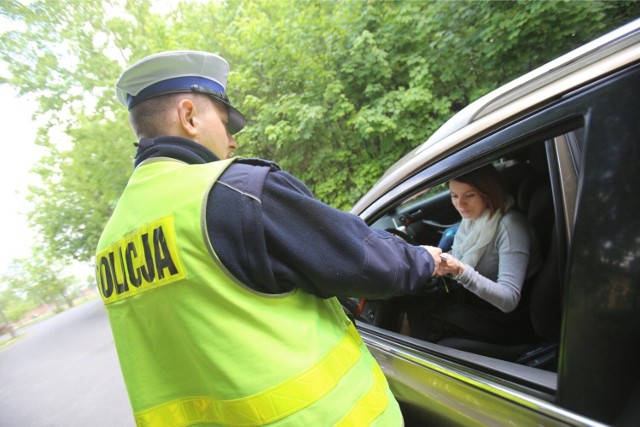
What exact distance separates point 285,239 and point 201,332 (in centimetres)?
32

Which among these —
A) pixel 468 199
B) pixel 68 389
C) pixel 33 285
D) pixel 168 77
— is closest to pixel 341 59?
pixel 468 199

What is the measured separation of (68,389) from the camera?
5.27m

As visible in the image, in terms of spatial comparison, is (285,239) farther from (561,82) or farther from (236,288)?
(561,82)

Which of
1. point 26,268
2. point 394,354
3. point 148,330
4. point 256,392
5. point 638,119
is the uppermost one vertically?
point 26,268

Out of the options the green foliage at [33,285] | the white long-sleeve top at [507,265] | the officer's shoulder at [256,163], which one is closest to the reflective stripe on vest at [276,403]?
the officer's shoulder at [256,163]

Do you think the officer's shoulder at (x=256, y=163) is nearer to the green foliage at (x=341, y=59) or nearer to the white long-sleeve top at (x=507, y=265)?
the white long-sleeve top at (x=507, y=265)

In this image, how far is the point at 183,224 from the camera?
812 millimetres

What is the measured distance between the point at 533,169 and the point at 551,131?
4.24 feet

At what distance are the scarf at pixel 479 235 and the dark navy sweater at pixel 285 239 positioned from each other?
0.88 meters

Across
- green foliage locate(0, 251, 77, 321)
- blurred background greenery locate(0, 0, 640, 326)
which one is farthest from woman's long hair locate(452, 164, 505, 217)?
green foliage locate(0, 251, 77, 321)

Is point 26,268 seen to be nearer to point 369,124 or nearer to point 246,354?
point 369,124

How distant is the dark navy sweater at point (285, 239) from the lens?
2.68 feet

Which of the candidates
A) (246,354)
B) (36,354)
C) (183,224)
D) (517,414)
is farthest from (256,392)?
(36,354)

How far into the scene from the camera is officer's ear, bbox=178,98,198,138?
1.12 meters
